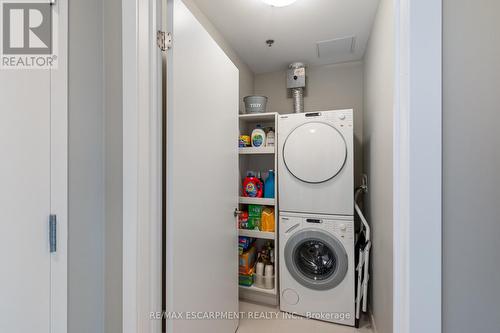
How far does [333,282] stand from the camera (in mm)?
1853

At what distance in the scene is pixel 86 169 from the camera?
2.75 ft

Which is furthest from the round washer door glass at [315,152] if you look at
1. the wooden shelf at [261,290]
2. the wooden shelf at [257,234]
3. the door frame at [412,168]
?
the door frame at [412,168]

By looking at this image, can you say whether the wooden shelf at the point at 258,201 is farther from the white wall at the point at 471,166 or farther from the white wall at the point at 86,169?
the white wall at the point at 471,166

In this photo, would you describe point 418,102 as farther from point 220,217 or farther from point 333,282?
point 333,282

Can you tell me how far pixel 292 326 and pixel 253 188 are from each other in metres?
1.19

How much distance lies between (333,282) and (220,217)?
3.79ft

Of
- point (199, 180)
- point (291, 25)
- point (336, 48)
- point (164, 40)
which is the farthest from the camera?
point (336, 48)

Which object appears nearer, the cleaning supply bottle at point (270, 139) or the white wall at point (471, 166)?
the white wall at point (471, 166)

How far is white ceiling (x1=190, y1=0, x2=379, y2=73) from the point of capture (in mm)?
1619

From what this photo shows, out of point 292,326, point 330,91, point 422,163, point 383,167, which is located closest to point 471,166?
point 422,163
